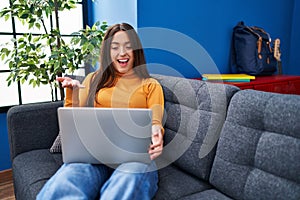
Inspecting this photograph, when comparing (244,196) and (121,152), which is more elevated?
(121,152)

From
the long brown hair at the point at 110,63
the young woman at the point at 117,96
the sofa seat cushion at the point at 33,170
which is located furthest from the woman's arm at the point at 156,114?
the sofa seat cushion at the point at 33,170

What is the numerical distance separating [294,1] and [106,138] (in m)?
2.71

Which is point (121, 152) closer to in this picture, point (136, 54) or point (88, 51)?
point (136, 54)

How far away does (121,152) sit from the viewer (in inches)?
39.8

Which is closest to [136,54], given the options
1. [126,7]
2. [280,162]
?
[126,7]

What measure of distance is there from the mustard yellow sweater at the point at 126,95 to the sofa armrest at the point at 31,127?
402 millimetres

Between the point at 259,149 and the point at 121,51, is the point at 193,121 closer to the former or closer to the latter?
the point at 259,149

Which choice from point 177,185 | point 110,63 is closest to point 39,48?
point 110,63

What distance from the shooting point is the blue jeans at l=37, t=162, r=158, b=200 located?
951 millimetres

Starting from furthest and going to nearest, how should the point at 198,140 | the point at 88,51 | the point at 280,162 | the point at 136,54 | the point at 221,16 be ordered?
1. the point at 221,16
2. the point at 88,51
3. the point at 136,54
4. the point at 198,140
5. the point at 280,162

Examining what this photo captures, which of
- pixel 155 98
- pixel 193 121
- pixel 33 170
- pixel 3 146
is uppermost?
pixel 155 98

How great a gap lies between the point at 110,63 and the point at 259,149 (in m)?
0.80

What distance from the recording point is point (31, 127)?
1556 mm

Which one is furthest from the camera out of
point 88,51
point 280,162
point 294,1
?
point 294,1
